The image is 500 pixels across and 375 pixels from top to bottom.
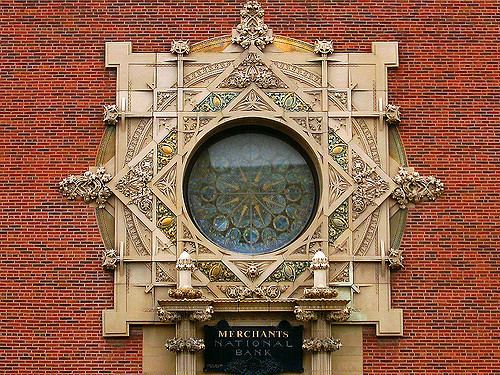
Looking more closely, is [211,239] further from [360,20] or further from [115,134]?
[360,20]

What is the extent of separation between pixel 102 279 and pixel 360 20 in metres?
5.59

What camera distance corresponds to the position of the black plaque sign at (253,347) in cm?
1784

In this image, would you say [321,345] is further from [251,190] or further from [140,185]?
[140,185]

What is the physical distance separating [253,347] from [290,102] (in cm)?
A: 376

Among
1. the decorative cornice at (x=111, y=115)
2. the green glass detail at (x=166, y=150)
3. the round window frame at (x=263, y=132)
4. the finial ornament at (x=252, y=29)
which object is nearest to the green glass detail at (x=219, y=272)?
the round window frame at (x=263, y=132)

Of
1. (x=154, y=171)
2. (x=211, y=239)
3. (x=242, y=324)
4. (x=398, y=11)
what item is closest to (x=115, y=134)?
(x=154, y=171)

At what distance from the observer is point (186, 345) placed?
17562 millimetres

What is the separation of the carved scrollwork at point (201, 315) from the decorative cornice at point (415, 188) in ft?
10.8

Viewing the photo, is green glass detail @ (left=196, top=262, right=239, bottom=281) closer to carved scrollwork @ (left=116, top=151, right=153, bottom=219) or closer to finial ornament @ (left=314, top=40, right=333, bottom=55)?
carved scrollwork @ (left=116, top=151, right=153, bottom=219)

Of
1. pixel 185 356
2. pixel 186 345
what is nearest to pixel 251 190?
pixel 186 345

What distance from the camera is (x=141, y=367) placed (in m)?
18.0

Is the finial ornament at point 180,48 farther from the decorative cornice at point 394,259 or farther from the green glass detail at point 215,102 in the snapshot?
the decorative cornice at point 394,259

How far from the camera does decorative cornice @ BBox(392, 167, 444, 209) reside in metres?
18.5

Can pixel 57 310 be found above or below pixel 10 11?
below
